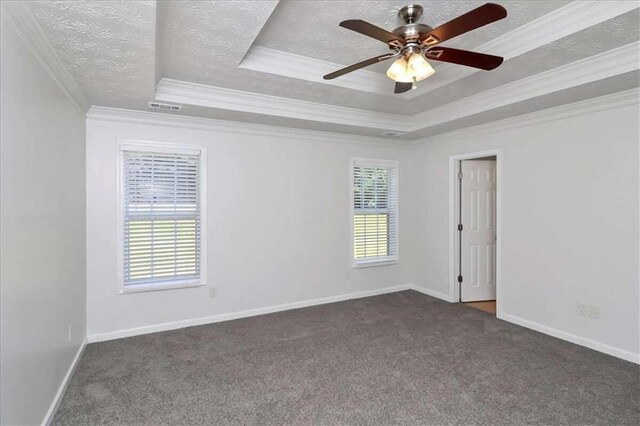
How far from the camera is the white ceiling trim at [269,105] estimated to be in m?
3.25

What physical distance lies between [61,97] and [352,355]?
320 cm

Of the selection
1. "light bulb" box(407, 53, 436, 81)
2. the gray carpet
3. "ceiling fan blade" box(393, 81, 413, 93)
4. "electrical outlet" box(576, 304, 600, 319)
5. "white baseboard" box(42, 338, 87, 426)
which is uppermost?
"ceiling fan blade" box(393, 81, 413, 93)

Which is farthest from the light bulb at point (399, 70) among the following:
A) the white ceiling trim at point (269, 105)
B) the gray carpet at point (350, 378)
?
the gray carpet at point (350, 378)

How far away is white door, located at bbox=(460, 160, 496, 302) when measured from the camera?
4828mm

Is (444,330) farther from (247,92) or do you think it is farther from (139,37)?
(139,37)

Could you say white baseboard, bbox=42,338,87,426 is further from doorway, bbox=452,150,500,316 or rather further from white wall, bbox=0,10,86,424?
doorway, bbox=452,150,500,316

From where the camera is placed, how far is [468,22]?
1.67 meters

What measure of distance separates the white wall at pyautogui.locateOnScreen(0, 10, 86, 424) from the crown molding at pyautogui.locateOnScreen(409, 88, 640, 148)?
434cm

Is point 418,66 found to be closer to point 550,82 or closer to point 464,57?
point 464,57

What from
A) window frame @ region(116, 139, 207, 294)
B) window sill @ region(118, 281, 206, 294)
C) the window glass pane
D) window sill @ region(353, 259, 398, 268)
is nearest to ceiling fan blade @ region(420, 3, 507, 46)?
window frame @ region(116, 139, 207, 294)

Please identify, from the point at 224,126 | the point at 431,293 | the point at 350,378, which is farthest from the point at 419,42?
the point at 431,293

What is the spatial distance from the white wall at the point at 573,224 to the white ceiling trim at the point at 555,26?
4.36 feet

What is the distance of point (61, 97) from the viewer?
8.47 ft

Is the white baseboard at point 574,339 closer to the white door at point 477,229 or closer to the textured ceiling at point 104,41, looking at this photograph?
the white door at point 477,229
